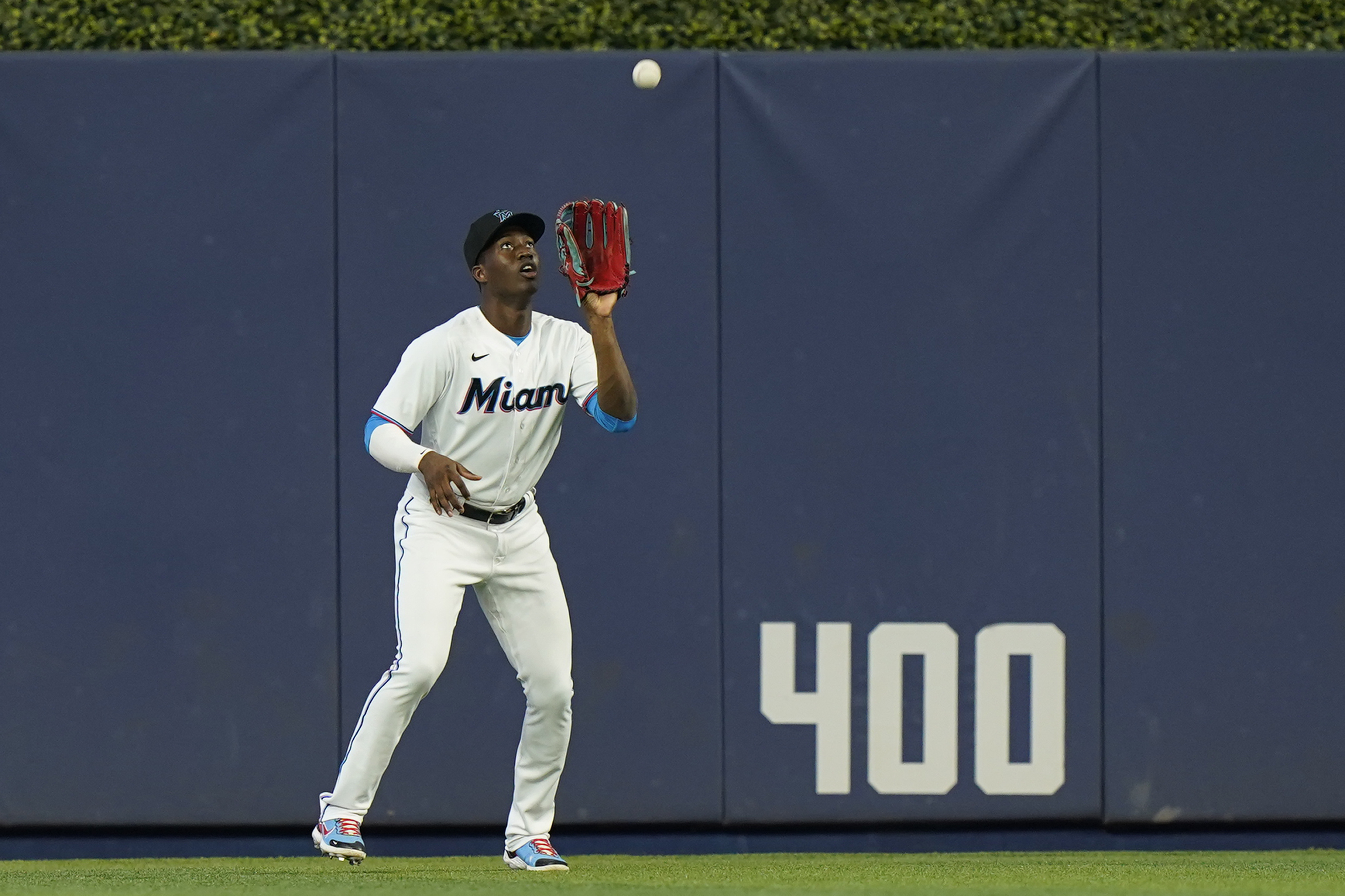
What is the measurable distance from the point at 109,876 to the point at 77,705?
104 centimetres

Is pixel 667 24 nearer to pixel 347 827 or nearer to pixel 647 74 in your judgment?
→ pixel 647 74

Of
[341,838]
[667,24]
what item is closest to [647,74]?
[667,24]

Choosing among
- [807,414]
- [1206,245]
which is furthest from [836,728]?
[1206,245]

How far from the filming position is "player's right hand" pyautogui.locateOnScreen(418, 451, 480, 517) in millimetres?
4000

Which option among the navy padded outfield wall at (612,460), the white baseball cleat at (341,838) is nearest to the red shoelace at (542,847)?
the white baseball cleat at (341,838)

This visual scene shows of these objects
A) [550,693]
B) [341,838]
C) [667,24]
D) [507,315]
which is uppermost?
[667,24]

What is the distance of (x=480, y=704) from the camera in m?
5.35

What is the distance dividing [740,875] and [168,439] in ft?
7.92

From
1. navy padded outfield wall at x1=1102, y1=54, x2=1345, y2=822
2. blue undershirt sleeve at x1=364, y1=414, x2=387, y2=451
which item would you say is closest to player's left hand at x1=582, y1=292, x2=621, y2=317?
blue undershirt sleeve at x1=364, y1=414, x2=387, y2=451

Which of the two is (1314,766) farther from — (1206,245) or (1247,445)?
(1206,245)

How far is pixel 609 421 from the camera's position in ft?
14.0

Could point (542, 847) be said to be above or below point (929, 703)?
below

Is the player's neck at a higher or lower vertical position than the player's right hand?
higher

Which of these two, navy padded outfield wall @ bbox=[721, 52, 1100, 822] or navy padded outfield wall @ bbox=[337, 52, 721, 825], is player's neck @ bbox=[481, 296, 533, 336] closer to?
navy padded outfield wall @ bbox=[337, 52, 721, 825]
